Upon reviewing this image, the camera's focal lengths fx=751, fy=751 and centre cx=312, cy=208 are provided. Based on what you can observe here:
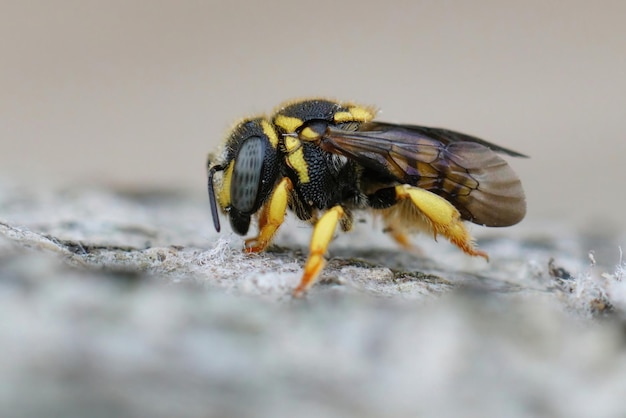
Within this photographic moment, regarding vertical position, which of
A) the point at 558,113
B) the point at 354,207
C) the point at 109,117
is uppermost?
the point at 354,207

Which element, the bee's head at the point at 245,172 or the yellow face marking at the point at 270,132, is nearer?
the bee's head at the point at 245,172

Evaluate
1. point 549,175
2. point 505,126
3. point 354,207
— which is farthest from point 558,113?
point 354,207

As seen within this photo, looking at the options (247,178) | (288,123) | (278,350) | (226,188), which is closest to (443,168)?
(288,123)

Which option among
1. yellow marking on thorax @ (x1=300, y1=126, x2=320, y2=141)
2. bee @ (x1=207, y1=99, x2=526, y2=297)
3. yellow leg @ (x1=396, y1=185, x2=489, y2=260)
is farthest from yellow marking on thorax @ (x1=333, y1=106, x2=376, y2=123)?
yellow leg @ (x1=396, y1=185, x2=489, y2=260)

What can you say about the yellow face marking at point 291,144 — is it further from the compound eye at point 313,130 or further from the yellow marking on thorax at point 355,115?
the yellow marking on thorax at point 355,115

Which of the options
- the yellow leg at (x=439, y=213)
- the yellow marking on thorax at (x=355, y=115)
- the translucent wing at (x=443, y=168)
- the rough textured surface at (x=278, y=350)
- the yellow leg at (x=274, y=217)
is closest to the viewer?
the rough textured surface at (x=278, y=350)

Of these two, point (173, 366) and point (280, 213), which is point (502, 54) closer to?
point (280, 213)

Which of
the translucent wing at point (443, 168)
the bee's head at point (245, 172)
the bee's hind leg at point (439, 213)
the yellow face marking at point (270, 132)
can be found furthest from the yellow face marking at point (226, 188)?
the bee's hind leg at point (439, 213)
